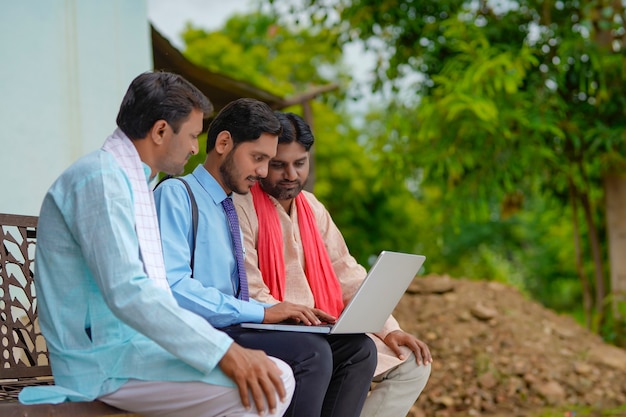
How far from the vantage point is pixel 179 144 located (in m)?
2.57

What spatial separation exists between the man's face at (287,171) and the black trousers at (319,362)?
66cm

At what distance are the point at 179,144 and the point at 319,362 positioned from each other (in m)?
0.82

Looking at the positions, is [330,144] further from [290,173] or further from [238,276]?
[238,276]

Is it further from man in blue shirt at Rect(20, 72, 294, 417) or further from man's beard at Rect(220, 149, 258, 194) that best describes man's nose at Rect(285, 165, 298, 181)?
man in blue shirt at Rect(20, 72, 294, 417)

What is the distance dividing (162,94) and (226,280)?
77 centimetres

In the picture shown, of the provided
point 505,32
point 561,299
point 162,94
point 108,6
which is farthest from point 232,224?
point 561,299

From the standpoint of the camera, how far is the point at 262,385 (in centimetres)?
236

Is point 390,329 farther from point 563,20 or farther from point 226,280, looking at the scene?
point 563,20

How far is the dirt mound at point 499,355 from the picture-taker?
702 centimetres

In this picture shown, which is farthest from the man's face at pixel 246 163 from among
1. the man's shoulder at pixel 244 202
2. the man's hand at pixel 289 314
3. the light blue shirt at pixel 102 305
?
the light blue shirt at pixel 102 305

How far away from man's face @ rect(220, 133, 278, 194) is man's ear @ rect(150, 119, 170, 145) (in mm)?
652

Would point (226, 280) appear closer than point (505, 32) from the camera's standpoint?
Yes

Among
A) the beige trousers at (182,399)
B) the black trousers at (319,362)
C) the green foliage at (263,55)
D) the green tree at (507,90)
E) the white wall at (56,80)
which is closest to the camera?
the beige trousers at (182,399)

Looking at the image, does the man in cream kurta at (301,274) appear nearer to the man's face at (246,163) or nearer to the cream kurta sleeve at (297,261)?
the cream kurta sleeve at (297,261)
